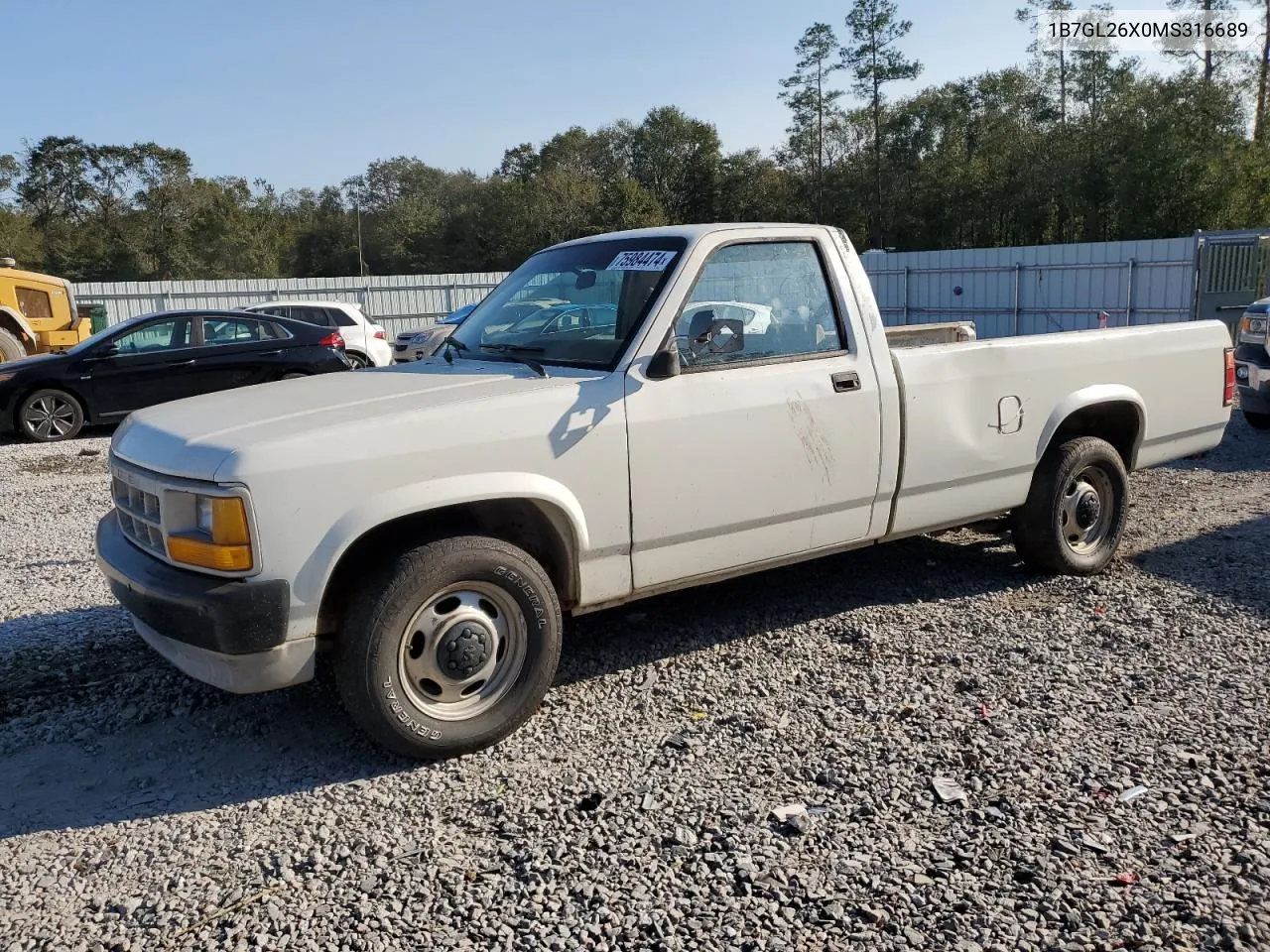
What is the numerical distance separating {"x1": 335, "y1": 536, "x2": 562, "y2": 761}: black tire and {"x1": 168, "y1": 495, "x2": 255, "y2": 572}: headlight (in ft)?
1.41

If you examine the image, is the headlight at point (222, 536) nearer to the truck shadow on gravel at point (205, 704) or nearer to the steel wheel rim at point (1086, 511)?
the truck shadow on gravel at point (205, 704)

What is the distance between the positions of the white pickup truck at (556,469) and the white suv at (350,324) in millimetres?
12001

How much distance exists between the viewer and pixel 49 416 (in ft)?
39.2

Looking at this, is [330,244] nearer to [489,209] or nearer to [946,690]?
[489,209]

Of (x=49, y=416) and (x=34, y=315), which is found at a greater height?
(x=34, y=315)

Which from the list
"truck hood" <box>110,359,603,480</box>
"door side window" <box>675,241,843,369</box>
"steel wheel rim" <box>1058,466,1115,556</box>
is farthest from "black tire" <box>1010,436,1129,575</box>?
"truck hood" <box>110,359,603,480</box>

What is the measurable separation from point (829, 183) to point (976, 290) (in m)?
31.4

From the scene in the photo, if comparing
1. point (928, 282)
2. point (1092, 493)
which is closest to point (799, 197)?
point (928, 282)

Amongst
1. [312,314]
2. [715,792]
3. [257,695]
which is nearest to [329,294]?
[312,314]

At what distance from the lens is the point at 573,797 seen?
347cm

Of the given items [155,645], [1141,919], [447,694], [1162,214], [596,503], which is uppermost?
[1162,214]

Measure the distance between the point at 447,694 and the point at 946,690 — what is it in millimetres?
2033

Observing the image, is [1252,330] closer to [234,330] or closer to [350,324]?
[234,330]

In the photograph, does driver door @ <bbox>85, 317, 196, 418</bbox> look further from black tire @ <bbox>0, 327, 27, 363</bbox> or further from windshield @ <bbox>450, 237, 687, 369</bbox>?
windshield @ <bbox>450, 237, 687, 369</bbox>
